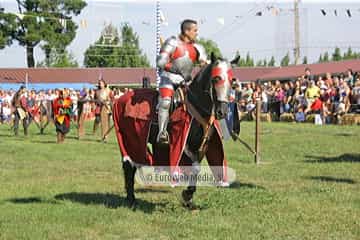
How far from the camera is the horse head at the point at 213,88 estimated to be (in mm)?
8000

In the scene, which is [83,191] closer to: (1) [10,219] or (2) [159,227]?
(1) [10,219]

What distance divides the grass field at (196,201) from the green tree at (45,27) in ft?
151

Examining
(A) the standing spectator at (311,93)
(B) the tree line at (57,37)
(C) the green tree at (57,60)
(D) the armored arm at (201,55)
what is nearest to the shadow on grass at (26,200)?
(D) the armored arm at (201,55)

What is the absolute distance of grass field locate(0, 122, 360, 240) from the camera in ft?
24.7

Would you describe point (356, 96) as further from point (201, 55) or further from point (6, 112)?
point (6, 112)

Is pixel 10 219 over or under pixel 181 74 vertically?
under

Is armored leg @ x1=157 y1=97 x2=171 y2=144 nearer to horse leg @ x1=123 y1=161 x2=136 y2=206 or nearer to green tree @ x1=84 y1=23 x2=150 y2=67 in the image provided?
horse leg @ x1=123 y1=161 x2=136 y2=206

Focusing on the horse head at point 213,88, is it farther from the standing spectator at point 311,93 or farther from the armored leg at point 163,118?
the standing spectator at point 311,93

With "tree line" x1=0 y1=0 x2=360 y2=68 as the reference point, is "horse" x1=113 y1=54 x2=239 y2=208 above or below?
below

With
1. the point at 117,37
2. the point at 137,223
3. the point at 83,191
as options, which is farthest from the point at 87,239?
the point at 117,37

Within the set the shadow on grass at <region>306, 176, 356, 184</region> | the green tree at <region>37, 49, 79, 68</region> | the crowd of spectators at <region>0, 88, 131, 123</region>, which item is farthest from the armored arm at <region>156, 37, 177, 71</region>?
the green tree at <region>37, 49, 79, 68</region>

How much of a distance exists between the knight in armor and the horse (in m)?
0.12

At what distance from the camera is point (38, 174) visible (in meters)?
13.2

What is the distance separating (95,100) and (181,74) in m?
15.0
